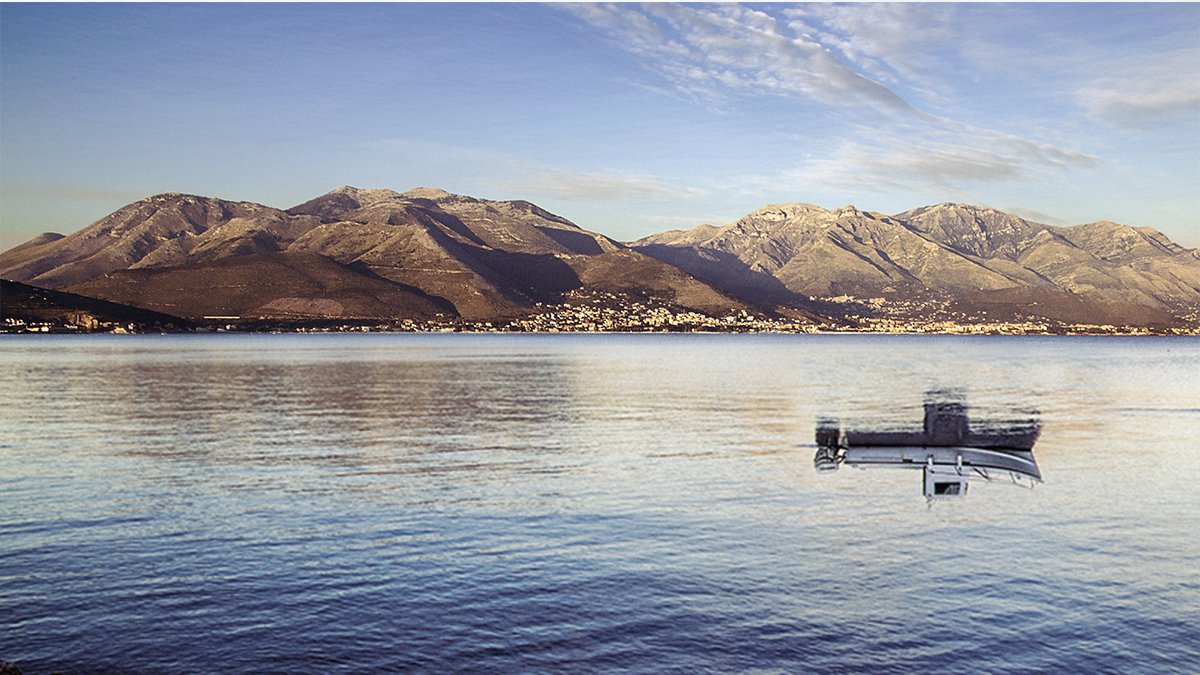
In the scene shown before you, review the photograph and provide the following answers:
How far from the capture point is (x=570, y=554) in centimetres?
2992

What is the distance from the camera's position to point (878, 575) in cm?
2770

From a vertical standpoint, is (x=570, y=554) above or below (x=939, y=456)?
below

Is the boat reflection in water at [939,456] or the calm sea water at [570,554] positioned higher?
the boat reflection in water at [939,456]

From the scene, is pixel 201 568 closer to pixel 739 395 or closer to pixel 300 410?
pixel 300 410

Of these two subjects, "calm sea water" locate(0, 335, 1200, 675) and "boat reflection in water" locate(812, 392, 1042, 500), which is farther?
"boat reflection in water" locate(812, 392, 1042, 500)

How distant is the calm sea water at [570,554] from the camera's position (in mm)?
21594

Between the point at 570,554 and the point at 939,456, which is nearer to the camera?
the point at 570,554

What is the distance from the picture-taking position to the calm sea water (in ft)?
70.8

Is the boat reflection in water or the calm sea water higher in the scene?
the boat reflection in water

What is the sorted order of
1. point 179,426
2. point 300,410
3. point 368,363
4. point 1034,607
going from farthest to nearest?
point 368,363 < point 300,410 < point 179,426 < point 1034,607

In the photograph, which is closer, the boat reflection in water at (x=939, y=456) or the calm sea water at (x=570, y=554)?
the calm sea water at (x=570, y=554)

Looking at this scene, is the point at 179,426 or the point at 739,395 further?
the point at 739,395

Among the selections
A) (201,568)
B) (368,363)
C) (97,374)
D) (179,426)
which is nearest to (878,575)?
(201,568)

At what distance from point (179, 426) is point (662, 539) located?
4888cm
